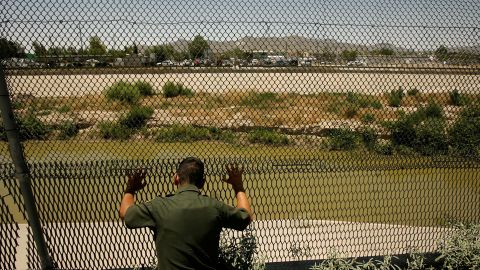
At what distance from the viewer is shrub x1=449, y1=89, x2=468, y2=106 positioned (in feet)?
15.7

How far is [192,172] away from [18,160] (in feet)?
4.89

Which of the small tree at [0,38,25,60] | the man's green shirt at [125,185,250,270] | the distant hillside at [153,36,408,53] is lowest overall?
the man's green shirt at [125,185,250,270]

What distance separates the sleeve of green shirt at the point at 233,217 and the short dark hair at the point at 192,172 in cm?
24

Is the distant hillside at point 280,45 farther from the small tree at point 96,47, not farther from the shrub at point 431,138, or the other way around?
the shrub at point 431,138

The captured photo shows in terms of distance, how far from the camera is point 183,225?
2.33 metres

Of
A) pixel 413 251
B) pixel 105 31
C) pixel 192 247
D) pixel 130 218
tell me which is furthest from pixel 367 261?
pixel 105 31

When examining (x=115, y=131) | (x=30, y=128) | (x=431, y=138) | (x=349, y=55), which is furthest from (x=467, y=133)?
(x=30, y=128)

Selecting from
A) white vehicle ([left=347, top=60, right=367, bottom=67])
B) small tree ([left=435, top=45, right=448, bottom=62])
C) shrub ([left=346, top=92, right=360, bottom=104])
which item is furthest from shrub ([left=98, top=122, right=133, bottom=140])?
small tree ([left=435, top=45, right=448, bottom=62])

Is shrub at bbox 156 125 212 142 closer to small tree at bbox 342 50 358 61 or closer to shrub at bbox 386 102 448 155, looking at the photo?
→ shrub at bbox 386 102 448 155

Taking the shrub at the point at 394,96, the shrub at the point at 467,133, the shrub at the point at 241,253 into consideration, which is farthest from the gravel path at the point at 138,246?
the shrub at the point at 394,96

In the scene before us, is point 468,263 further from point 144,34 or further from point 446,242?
point 144,34

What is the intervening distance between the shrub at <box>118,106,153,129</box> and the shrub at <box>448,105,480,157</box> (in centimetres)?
442

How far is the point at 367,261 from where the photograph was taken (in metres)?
3.87

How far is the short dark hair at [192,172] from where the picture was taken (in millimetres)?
2562
